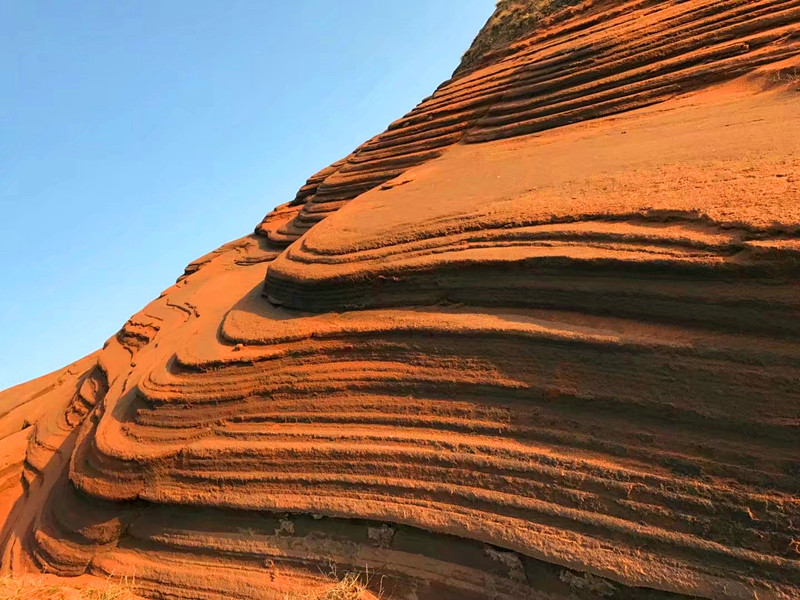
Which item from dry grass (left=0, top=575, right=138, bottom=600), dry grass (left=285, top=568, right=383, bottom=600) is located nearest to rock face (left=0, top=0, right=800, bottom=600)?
dry grass (left=285, top=568, right=383, bottom=600)

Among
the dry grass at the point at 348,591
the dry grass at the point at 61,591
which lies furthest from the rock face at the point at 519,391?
the dry grass at the point at 61,591

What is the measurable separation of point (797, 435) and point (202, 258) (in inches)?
544

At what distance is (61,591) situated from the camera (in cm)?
408

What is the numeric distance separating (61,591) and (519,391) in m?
3.72

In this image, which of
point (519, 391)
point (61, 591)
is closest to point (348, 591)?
point (519, 391)

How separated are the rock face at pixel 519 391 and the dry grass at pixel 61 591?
0.64 ft

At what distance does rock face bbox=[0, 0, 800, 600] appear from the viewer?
2803mm

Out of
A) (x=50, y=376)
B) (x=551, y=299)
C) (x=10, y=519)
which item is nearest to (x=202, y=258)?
(x=50, y=376)

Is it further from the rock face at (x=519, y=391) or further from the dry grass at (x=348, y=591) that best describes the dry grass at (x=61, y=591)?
the dry grass at (x=348, y=591)

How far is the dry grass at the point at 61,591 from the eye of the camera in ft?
12.9

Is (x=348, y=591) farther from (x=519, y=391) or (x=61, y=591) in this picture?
(x=61, y=591)

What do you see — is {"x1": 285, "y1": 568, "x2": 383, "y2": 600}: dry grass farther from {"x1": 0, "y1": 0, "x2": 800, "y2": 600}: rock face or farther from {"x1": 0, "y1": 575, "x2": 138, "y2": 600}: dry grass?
{"x1": 0, "y1": 575, "x2": 138, "y2": 600}: dry grass

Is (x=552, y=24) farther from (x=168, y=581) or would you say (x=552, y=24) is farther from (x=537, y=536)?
(x=168, y=581)

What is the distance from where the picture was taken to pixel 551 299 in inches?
154
